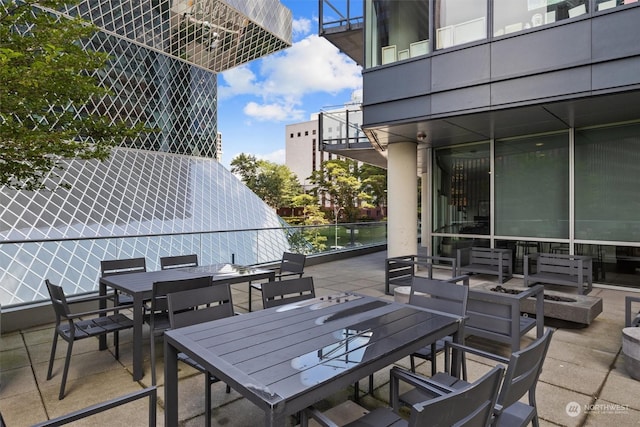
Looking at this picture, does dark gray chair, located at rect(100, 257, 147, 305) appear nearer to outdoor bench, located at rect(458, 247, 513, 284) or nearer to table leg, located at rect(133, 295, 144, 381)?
table leg, located at rect(133, 295, 144, 381)

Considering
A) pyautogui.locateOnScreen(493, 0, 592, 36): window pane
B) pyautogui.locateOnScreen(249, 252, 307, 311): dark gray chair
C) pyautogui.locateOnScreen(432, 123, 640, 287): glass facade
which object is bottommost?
pyautogui.locateOnScreen(249, 252, 307, 311): dark gray chair

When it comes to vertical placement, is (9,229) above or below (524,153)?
below

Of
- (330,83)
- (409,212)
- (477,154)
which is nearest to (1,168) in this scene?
(409,212)

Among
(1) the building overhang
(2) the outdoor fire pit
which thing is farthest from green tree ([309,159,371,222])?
(2) the outdoor fire pit

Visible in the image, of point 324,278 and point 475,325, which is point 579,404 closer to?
point 475,325

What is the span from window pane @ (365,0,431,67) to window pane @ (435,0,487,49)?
26 cm

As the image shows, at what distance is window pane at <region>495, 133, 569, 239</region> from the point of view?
296 inches

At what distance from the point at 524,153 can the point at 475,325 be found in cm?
564

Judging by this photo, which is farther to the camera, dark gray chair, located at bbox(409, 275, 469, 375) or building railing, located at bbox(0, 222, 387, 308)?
building railing, located at bbox(0, 222, 387, 308)

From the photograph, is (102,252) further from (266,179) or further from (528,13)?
(266,179)

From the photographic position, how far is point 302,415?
1.75 meters

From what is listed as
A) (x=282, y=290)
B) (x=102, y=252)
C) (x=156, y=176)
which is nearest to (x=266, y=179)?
(x=156, y=176)

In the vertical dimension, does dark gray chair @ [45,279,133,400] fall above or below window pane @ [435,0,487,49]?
below

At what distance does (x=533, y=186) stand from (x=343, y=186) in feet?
53.9
